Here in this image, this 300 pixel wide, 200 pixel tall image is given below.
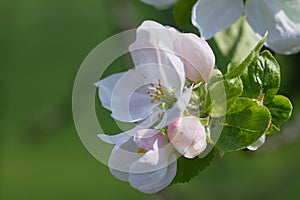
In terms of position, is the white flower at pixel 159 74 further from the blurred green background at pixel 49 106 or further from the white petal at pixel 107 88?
the blurred green background at pixel 49 106

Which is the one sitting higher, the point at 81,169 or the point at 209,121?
the point at 209,121

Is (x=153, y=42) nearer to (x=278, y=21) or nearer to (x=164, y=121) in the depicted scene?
(x=164, y=121)

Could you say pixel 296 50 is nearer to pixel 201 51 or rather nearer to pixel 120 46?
pixel 201 51

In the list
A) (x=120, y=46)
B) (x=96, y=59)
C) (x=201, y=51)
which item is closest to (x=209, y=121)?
(x=201, y=51)

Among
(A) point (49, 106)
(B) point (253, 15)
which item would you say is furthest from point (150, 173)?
(A) point (49, 106)

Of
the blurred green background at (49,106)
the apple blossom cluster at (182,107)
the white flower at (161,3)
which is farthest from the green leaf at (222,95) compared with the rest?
the blurred green background at (49,106)

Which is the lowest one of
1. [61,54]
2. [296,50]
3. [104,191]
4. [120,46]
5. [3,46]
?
[104,191]
